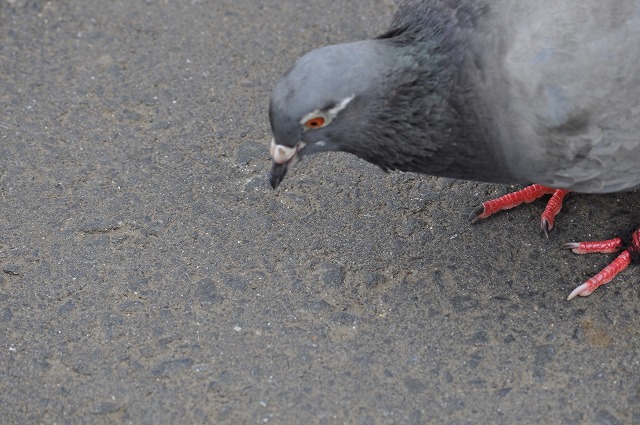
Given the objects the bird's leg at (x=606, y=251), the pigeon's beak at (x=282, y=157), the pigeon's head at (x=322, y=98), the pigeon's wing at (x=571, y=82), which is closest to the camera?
the pigeon's head at (x=322, y=98)

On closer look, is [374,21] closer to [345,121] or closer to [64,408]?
[345,121]

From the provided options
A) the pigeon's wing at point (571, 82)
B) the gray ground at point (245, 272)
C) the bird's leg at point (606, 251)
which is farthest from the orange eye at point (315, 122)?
the bird's leg at point (606, 251)

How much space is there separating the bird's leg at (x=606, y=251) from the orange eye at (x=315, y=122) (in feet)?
4.81

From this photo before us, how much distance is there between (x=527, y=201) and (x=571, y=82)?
3.53ft

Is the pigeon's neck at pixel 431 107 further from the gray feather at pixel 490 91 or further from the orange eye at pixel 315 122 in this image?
the orange eye at pixel 315 122

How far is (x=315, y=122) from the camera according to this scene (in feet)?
12.5

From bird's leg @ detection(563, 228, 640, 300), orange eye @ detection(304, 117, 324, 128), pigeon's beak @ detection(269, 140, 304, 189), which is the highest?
orange eye @ detection(304, 117, 324, 128)

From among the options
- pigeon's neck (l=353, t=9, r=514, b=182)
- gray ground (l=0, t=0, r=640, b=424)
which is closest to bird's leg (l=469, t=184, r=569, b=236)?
gray ground (l=0, t=0, r=640, b=424)

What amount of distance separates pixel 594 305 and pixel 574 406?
0.61 m

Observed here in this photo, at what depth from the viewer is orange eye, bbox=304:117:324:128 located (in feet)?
12.5

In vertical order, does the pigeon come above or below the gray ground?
above

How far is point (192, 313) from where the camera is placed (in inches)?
170

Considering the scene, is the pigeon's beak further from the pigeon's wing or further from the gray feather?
the pigeon's wing

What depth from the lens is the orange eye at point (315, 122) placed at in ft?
12.5
